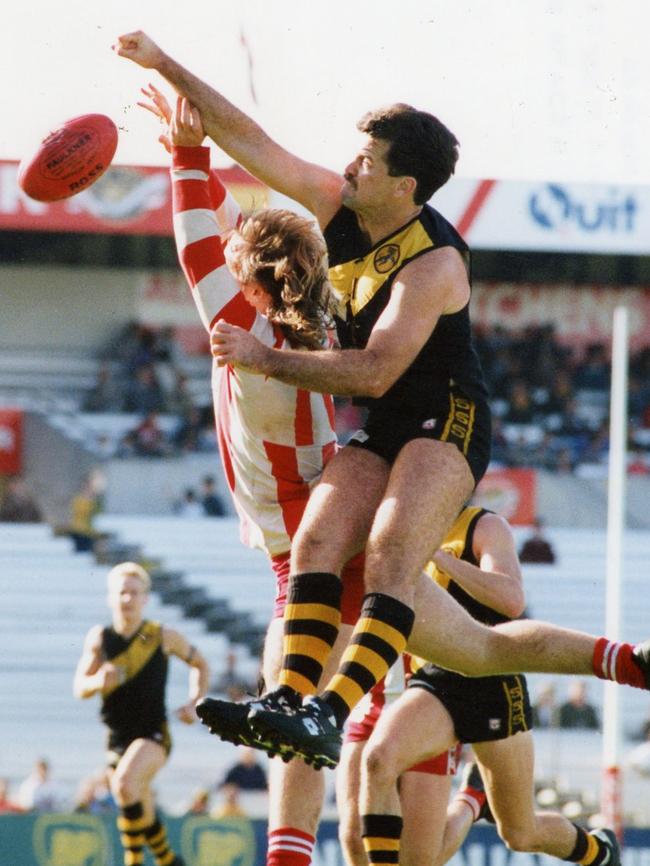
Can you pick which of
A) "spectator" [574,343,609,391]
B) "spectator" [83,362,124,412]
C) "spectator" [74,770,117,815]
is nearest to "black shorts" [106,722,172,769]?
"spectator" [74,770,117,815]

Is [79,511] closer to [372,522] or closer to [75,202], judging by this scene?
[75,202]

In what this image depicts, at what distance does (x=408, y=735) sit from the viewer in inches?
252

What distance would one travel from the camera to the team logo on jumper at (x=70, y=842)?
436 inches

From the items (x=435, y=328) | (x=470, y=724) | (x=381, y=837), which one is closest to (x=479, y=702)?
(x=470, y=724)

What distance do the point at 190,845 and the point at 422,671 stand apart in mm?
4859

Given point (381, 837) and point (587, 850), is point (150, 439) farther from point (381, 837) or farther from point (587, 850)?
point (381, 837)

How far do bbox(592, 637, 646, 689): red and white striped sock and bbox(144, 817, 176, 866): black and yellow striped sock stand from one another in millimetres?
4867

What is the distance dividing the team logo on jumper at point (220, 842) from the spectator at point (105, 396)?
34.4 feet

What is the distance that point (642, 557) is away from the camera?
19.7m

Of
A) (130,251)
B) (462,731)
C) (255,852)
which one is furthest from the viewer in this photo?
(130,251)

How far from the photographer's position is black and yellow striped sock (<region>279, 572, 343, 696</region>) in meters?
5.02

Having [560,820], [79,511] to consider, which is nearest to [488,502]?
[79,511]

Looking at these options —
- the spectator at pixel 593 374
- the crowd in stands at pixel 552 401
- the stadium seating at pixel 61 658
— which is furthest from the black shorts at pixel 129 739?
the spectator at pixel 593 374

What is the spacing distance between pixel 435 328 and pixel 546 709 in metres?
11.8
